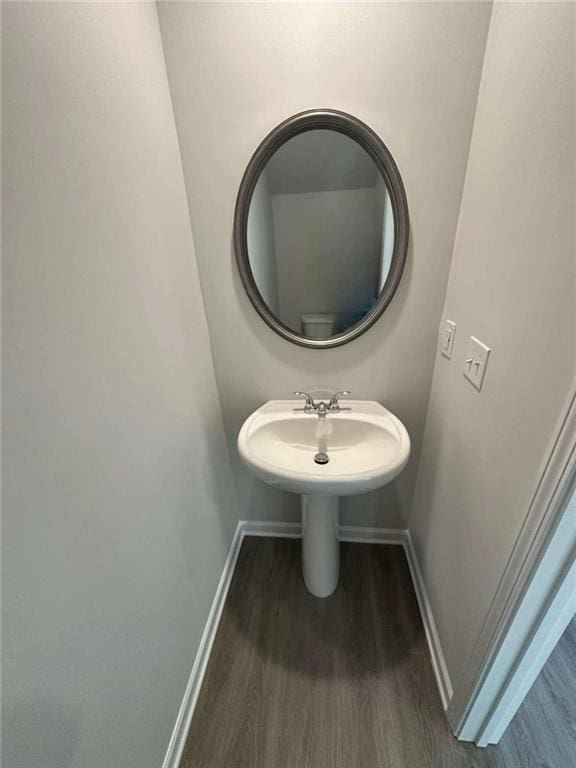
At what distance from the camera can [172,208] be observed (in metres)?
0.94

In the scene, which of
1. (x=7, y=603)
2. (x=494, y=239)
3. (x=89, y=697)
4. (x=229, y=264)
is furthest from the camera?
(x=229, y=264)

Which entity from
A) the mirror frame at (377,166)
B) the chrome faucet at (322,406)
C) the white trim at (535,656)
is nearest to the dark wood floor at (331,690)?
the white trim at (535,656)

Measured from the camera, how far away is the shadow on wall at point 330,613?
3.81ft

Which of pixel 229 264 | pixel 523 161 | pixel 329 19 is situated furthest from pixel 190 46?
pixel 523 161

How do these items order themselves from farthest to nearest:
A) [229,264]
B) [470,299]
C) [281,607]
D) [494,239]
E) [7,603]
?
1. [281,607]
2. [229,264]
3. [470,299]
4. [494,239]
5. [7,603]

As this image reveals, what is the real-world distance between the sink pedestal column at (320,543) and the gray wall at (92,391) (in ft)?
1.56

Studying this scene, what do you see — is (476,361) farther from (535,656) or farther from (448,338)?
(535,656)

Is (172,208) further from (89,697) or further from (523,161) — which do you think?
(89,697)

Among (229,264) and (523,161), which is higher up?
(523,161)

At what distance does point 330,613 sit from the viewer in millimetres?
1299

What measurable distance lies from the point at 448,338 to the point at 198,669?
4.65 ft

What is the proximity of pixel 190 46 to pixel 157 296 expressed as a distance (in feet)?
2.32

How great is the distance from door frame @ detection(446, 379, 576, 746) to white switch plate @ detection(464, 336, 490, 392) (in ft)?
0.98

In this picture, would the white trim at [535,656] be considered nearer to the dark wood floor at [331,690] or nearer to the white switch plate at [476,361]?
the dark wood floor at [331,690]
